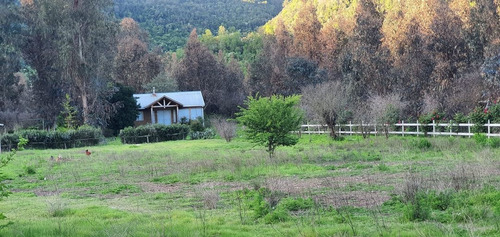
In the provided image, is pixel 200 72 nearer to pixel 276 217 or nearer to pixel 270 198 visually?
pixel 270 198

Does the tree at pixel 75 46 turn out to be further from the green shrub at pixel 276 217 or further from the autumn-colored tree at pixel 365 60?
the green shrub at pixel 276 217

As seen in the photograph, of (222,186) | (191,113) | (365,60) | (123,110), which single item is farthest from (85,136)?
(222,186)

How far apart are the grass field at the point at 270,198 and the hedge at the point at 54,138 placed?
18.5 meters

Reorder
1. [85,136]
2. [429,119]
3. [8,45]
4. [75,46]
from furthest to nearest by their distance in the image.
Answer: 1. [8,45]
2. [75,46]
3. [85,136]
4. [429,119]

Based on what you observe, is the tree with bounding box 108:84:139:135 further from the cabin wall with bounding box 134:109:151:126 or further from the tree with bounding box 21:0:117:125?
the cabin wall with bounding box 134:109:151:126

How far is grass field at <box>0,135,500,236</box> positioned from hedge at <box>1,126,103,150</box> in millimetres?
18497

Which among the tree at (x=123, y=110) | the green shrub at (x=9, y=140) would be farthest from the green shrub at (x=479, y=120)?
the tree at (x=123, y=110)

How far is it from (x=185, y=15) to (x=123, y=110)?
80.1 metres

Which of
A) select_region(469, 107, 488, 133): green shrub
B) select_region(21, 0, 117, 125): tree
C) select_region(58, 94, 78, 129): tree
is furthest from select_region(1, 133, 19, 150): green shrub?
select_region(469, 107, 488, 133): green shrub

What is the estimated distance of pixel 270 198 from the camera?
1005 cm

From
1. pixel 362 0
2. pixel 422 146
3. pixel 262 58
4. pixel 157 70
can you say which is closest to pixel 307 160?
pixel 422 146

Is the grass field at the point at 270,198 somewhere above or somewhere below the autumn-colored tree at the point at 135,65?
below

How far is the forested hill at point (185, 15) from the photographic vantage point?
117 metres

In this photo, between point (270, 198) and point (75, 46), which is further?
point (75, 46)
